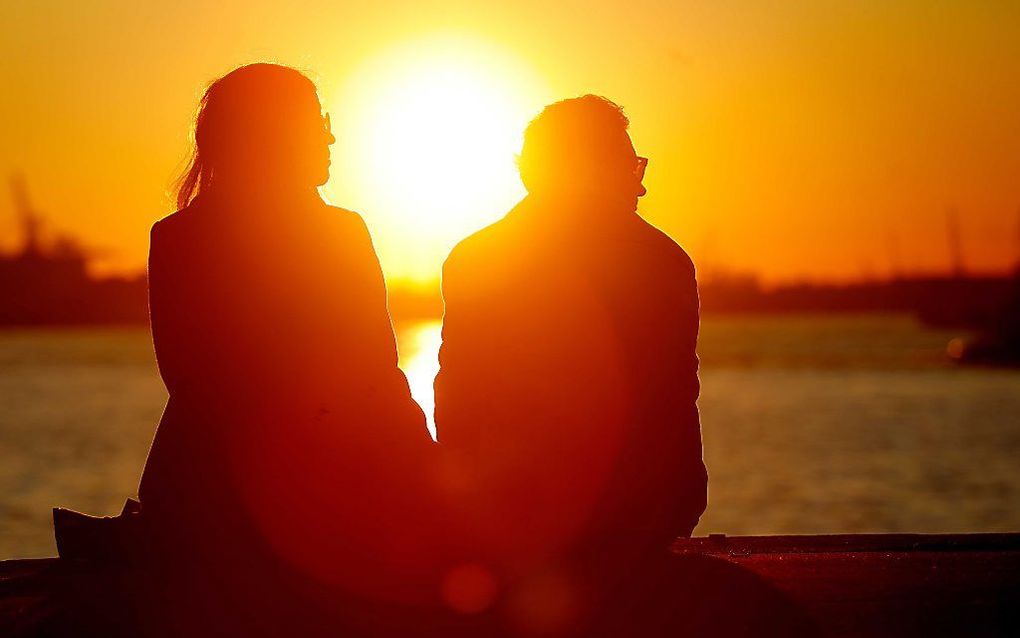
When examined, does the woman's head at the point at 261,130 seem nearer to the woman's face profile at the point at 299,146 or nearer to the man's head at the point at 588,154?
the woman's face profile at the point at 299,146

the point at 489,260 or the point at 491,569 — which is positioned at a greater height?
the point at 489,260

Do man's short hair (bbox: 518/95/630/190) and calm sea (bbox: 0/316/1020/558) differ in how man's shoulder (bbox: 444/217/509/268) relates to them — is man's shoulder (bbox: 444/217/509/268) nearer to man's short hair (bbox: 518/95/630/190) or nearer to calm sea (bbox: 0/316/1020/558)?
man's short hair (bbox: 518/95/630/190)

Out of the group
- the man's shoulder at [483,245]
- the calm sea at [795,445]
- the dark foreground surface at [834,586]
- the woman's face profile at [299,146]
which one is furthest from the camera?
the calm sea at [795,445]

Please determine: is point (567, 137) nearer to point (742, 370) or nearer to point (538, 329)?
point (538, 329)

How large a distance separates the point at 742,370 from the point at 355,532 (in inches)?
3367

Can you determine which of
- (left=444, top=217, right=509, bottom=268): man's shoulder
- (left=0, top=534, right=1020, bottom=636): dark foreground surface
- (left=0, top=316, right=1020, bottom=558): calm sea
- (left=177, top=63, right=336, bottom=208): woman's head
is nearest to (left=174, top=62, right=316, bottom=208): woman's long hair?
(left=177, top=63, right=336, bottom=208): woman's head

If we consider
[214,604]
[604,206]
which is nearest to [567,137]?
[604,206]

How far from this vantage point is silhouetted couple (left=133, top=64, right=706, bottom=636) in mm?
3816

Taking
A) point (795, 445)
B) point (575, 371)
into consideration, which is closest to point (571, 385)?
point (575, 371)

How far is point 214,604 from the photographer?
12.3ft

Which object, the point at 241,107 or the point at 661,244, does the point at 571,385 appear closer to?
the point at 661,244

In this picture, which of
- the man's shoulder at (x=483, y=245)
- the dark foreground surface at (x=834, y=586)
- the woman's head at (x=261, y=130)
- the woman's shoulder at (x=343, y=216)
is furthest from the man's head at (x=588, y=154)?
the dark foreground surface at (x=834, y=586)

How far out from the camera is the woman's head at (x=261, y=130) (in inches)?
153

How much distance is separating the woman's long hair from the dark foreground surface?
131 centimetres
